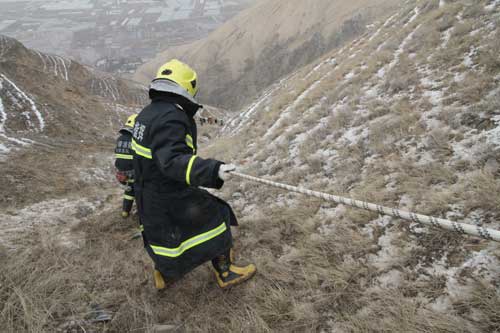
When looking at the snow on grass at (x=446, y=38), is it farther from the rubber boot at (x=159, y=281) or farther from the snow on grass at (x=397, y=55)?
the rubber boot at (x=159, y=281)

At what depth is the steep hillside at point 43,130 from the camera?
23.6 ft

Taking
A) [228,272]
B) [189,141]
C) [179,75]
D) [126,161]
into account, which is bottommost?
[228,272]

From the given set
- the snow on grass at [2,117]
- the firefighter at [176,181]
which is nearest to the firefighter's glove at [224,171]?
the firefighter at [176,181]

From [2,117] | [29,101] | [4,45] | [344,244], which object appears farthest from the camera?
[4,45]

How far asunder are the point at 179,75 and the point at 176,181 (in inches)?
35.5

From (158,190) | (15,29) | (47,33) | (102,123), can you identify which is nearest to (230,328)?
(158,190)

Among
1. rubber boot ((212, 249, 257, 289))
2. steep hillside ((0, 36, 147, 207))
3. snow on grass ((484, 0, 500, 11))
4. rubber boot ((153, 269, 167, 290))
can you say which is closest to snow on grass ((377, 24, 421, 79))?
snow on grass ((484, 0, 500, 11))

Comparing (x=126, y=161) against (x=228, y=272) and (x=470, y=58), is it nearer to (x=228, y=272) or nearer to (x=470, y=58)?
(x=228, y=272)

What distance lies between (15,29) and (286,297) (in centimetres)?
19757

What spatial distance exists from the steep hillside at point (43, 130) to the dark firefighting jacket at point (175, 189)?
16.2ft

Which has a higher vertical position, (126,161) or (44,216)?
(126,161)

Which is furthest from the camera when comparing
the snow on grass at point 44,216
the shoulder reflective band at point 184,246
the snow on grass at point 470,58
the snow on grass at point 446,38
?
the snow on grass at point 446,38

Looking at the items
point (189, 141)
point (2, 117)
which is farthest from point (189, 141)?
point (2, 117)

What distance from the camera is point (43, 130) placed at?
43.4 feet
